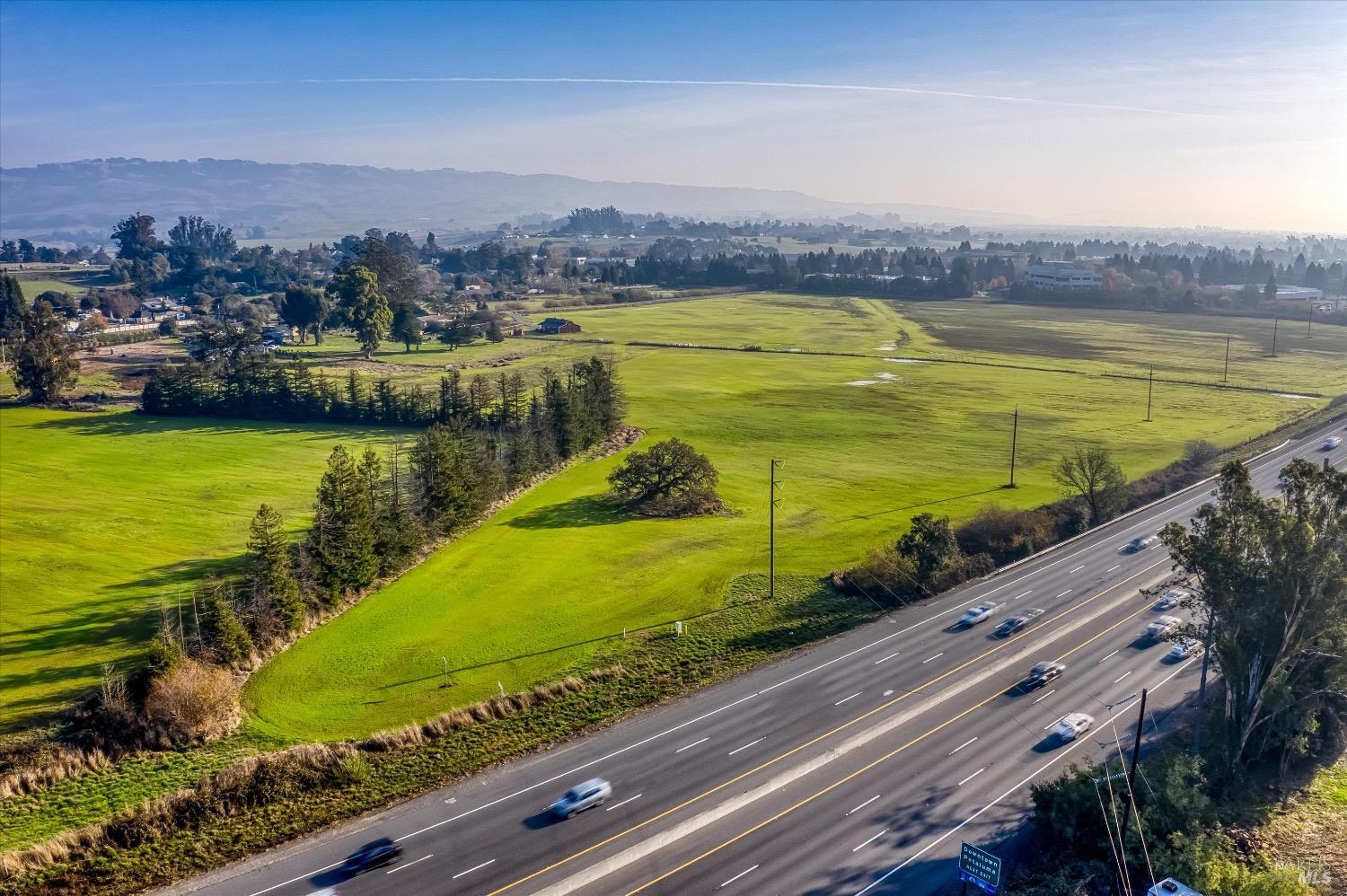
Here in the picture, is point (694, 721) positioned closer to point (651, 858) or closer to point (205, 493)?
point (651, 858)

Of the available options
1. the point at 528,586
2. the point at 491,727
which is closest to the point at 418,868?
the point at 491,727

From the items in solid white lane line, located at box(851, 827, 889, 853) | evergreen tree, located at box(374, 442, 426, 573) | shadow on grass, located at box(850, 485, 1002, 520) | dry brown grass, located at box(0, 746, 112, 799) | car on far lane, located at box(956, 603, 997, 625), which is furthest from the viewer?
shadow on grass, located at box(850, 485, 1002, 520)

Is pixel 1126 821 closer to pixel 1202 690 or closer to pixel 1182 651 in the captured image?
pixel 1202 690

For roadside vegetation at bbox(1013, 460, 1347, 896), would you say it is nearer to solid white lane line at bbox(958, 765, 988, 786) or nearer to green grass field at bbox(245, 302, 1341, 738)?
solid white lane line at bbox(958, 765, 988, 786)

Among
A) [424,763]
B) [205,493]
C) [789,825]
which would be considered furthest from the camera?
[205,493]

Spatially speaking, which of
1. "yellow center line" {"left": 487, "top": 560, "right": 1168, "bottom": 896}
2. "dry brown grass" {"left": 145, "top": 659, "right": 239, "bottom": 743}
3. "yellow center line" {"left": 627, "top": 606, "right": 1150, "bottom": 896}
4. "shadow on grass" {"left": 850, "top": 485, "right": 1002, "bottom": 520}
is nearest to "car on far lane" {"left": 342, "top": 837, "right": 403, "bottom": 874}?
"yellow center line" {"left": 487, "top": 560, "right": 1168, "bottom": 896}

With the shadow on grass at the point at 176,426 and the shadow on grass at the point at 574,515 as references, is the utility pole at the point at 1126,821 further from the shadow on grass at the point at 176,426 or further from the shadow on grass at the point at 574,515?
the shadow on grass at the point at 176,426
